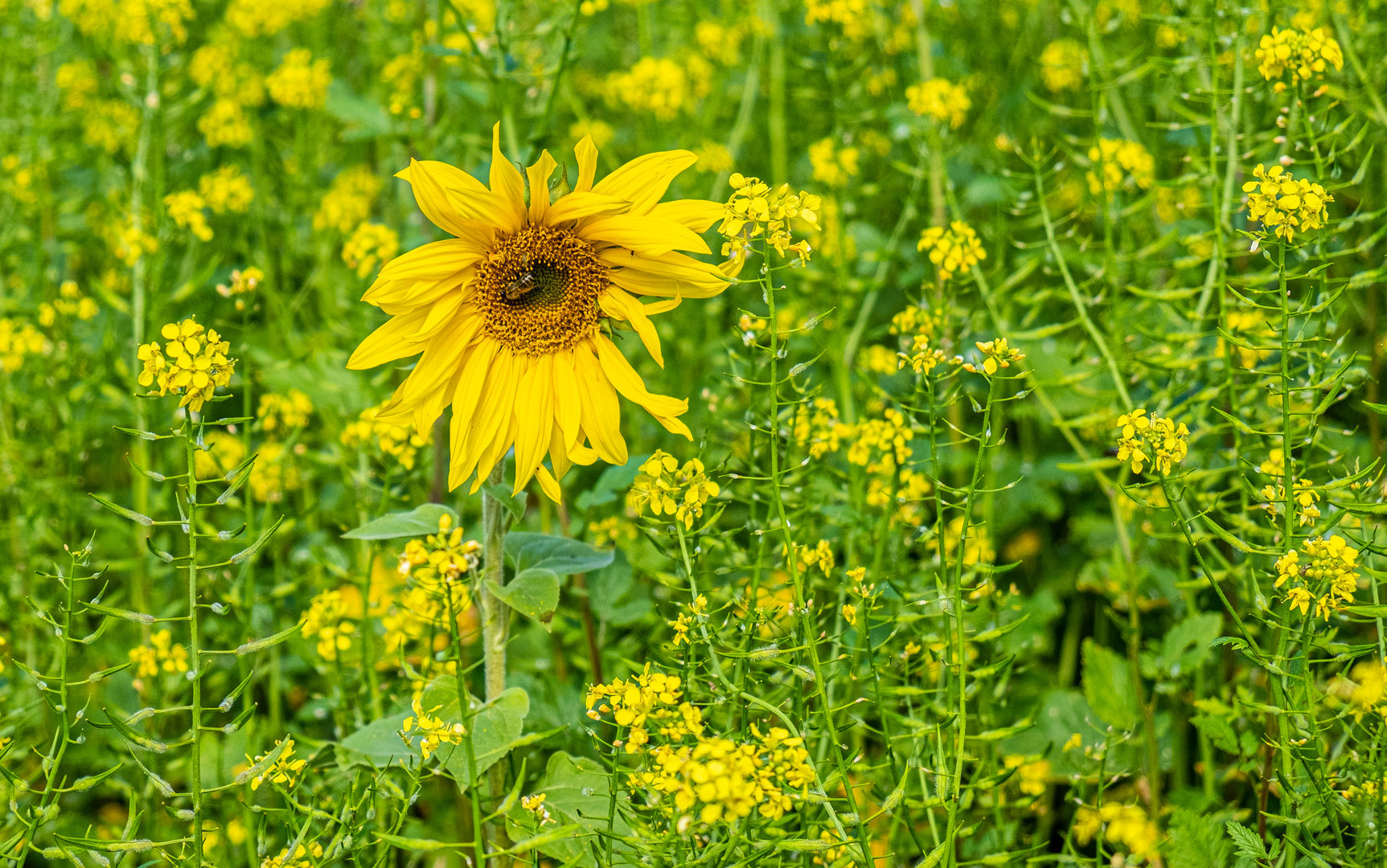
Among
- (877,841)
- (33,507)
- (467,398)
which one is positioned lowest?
(877,841)

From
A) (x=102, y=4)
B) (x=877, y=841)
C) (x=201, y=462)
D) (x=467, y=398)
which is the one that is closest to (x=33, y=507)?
(x=201, y=462)

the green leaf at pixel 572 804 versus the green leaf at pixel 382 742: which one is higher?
the green leaf at pixel 382 742

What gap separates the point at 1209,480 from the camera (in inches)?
84.2

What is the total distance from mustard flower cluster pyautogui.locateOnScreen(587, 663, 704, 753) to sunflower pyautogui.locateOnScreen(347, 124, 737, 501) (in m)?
0.35

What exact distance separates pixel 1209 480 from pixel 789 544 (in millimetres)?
1045

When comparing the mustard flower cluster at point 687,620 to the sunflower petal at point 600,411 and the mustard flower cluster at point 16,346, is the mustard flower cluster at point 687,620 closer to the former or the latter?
the sunflower petal at point 600,411

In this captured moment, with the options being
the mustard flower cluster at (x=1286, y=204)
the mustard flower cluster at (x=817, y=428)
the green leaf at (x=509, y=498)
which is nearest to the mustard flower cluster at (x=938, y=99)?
the mustard flower cluster at (x=817, y=428)

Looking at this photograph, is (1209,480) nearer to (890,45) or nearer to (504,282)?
(504,282)

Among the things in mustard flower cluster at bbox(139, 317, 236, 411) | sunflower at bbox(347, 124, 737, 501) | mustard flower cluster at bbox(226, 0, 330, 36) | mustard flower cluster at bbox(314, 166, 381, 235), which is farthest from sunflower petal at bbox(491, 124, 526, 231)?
mustard flower cluster at bbox(226, 0, 330, 36)

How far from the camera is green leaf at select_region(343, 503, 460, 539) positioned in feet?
5.52

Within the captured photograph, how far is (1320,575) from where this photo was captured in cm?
156

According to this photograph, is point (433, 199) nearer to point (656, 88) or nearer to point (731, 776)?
point (731, 776)

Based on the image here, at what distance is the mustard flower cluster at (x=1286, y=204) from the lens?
1.61 m

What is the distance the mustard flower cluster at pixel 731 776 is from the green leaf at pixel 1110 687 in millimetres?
998
